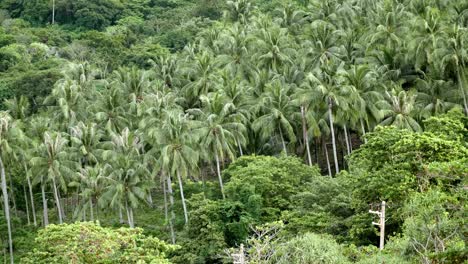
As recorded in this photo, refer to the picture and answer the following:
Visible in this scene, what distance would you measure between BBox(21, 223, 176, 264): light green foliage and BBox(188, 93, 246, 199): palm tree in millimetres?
21752

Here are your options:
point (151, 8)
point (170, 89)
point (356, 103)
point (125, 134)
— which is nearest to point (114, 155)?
point (125, 134)

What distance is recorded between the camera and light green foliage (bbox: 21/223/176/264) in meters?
→ 28.5

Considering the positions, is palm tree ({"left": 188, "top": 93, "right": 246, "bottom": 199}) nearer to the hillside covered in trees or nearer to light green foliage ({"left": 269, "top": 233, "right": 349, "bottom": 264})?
the hillside covered in trees

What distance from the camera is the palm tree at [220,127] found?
169ft

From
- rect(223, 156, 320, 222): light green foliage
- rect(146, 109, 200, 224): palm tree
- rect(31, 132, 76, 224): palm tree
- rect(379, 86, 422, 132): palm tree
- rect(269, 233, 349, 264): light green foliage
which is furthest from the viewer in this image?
rect(31, 132, 76, 224): palm tree

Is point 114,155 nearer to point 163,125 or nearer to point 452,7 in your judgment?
point 163,125

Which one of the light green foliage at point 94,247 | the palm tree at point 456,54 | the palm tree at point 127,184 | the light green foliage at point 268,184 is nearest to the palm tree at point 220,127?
the light green foliage at point 268,184

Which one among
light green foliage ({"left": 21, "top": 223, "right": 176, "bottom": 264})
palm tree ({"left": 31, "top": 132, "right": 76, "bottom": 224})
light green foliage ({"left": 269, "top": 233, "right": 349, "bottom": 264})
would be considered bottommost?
palm tree ({"left": 31, "top": 132, "right": 76, "bottom": 224})

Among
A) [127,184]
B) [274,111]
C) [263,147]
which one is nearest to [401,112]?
[274,111]

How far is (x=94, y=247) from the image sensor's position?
28.5 m

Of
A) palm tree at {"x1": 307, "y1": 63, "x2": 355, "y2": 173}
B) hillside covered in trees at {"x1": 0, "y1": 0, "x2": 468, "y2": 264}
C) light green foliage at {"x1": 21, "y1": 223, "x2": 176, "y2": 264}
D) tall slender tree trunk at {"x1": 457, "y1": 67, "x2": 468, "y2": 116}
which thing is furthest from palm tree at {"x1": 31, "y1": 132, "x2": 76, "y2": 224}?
tall slender tree trunk at {"x1": 457, "y1": 67, "x2": 468, "y2": 116}

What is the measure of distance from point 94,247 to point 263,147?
33.1 metres

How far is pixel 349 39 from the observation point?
63.7 m

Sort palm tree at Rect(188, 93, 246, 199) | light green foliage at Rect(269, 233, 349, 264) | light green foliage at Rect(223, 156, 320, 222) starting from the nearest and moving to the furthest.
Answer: light green foliage at Rect(269, 233, 349, 264) → light green foliage at Rect(223, 156, 320, 222) → palm tree at Rect(188, 93, 246, 199)
